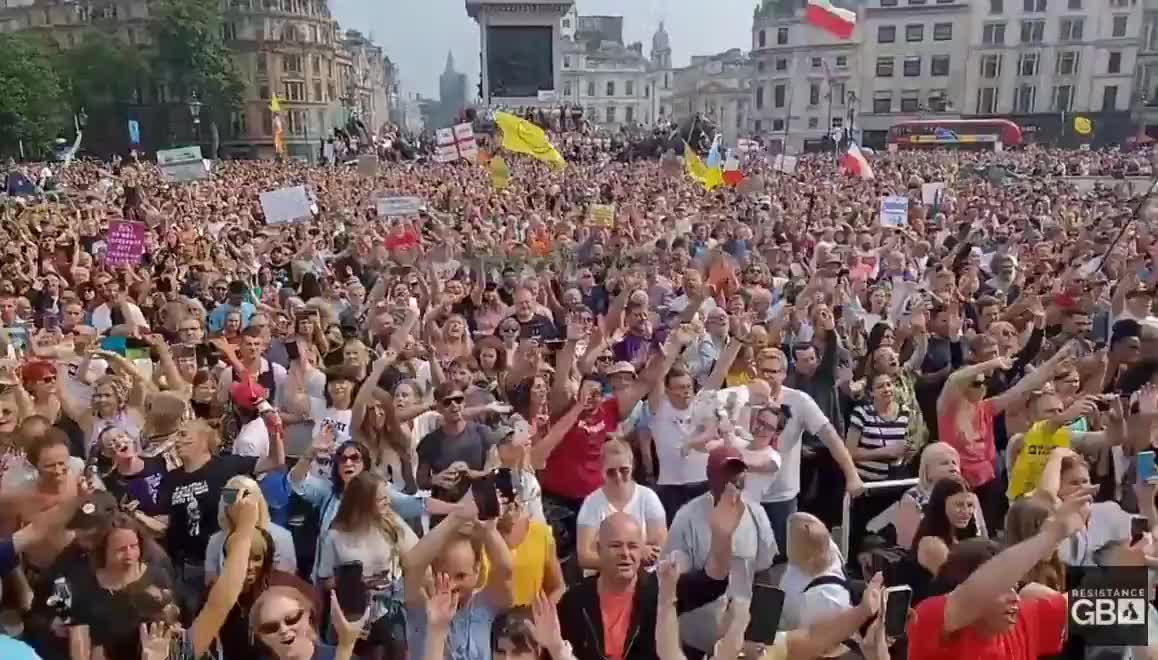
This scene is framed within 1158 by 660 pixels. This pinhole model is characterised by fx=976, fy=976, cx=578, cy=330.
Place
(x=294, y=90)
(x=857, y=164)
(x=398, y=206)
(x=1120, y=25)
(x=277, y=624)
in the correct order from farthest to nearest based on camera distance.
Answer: (x=294, y=90), (x=1120, y=25), (x=857, y=164), (x=398, y=206), (x=277, y=624)

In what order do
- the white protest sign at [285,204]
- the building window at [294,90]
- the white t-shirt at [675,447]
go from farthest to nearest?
1. the building window at [294,90]
2. the white protest sign at [285,204]
3. the white t-shirt at [675,447]

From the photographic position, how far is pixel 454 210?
64.0 ft

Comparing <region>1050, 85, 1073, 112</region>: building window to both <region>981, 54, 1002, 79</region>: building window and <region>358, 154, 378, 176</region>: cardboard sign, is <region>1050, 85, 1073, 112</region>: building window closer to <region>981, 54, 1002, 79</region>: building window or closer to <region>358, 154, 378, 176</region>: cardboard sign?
<region>981, 54, 1002, 79</region>: building window

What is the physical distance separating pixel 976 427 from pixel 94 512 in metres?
4.30

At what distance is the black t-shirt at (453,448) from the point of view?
15.8ft

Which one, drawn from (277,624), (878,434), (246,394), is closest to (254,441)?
(246,394)

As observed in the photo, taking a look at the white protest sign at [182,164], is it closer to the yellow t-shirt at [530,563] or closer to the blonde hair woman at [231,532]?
the blonde hair woman at [231,532]

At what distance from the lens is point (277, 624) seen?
122 inches

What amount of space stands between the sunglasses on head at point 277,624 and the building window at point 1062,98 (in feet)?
252

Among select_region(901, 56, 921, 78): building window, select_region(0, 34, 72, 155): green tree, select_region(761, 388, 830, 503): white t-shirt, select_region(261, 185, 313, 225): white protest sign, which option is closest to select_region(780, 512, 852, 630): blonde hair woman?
select_region(761, 388, 830, 503): white t-shirt

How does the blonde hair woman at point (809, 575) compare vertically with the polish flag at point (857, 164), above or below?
below

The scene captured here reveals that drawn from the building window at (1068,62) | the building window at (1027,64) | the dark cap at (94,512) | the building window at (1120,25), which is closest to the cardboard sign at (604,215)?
the dark cap at (94,512)

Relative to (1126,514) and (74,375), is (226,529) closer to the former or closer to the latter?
(74,375)

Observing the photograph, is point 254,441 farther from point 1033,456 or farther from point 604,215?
point 604,215
